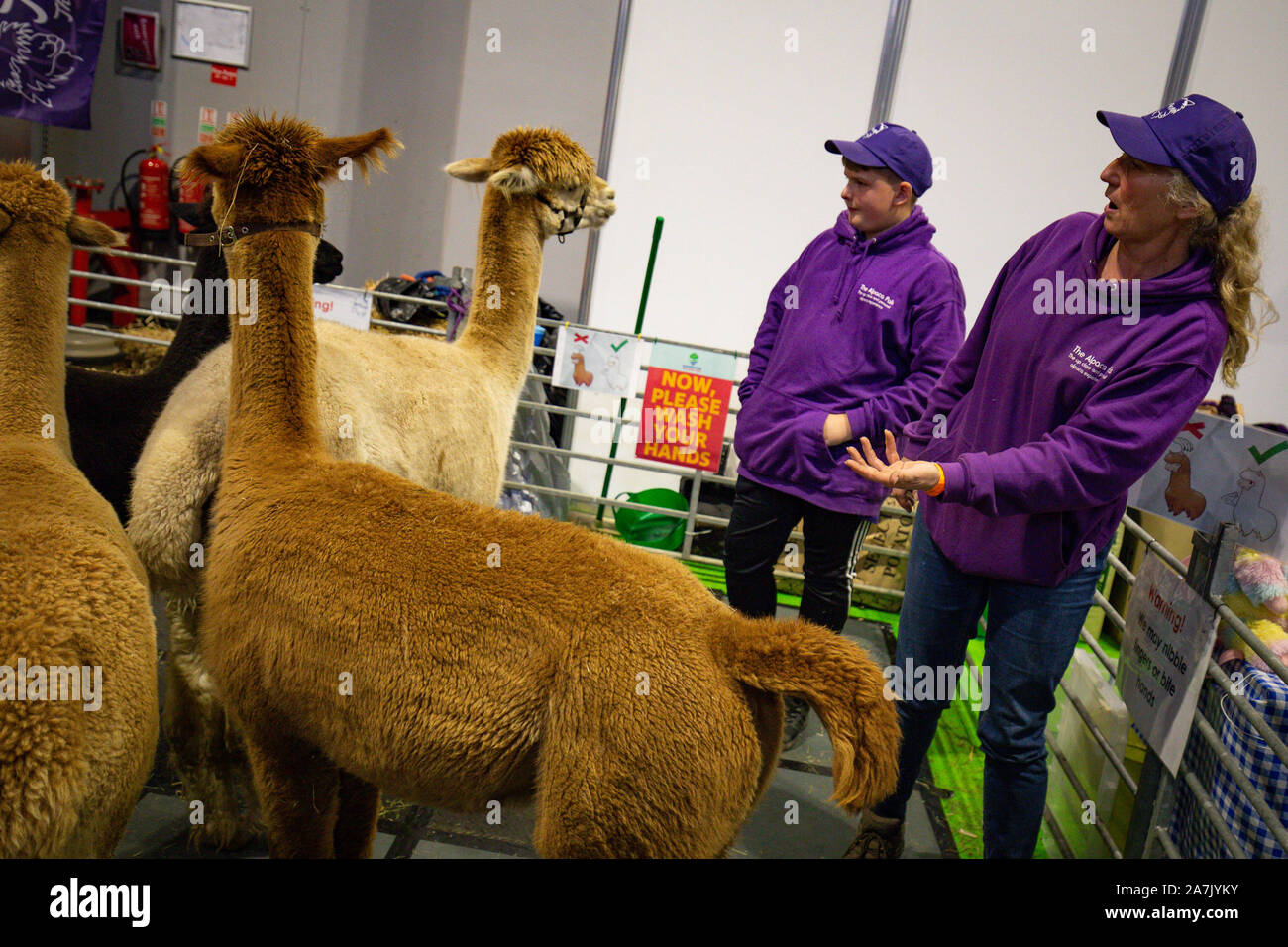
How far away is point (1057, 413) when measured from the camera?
2.21 meters

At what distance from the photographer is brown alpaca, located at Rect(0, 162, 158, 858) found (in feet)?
4.98

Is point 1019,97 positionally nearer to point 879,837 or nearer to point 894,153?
point 894,153

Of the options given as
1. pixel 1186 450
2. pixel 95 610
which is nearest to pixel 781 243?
pixel 1186 450

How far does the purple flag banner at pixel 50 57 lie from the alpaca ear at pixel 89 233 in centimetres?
571

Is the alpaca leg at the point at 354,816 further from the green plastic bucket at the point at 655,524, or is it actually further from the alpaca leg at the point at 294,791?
the green plastic bucket at the point at 655,524

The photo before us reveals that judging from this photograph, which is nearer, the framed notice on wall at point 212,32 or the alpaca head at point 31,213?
the alpaca head at point 31,213

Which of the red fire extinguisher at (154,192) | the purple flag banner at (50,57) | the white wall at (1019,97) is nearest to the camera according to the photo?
the white wall at (1019,97)

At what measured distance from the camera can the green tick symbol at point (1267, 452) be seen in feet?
7.82

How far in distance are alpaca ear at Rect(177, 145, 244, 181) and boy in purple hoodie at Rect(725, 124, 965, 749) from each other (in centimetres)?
185

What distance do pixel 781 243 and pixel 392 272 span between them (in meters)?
3.38

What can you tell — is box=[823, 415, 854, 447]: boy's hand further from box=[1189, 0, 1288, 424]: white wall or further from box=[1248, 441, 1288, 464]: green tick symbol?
box=[1189, 0, 1288, 424]: white wall

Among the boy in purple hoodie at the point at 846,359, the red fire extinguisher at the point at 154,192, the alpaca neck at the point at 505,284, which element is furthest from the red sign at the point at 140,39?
the boy in purple hoodie at the point at 846,359

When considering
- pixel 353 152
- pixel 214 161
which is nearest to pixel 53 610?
pixel 214 161

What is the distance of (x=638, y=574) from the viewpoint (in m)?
1.61
